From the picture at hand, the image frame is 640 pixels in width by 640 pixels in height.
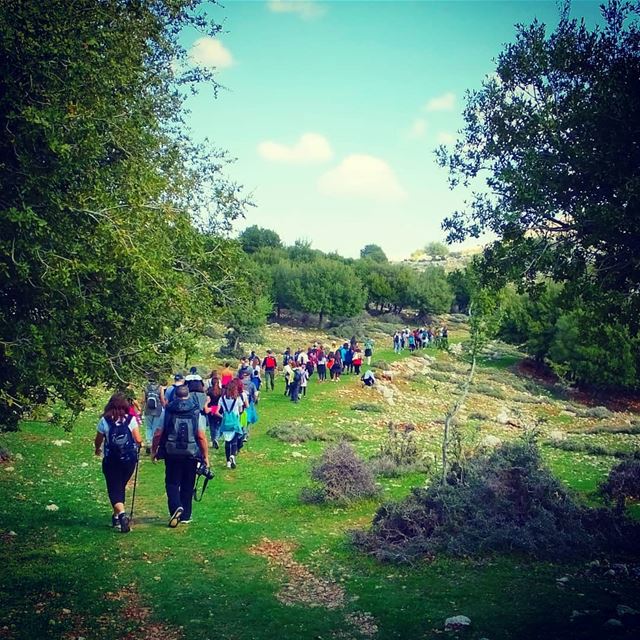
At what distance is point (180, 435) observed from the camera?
9469mm

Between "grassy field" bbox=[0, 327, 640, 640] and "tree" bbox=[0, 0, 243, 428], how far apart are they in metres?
1.25

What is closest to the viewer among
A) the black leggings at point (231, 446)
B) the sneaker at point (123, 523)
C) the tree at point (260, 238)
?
the sneaker at point (123, 523)

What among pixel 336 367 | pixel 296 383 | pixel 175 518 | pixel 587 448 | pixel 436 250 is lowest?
pixel 587 448

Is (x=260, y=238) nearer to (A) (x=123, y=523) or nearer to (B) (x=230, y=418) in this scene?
(B) (x=230, y=418)

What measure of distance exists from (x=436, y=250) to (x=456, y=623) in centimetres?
16644

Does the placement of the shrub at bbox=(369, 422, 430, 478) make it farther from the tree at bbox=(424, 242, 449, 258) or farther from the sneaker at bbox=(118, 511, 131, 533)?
the tree at bbox=(424, 242, 449, 258)

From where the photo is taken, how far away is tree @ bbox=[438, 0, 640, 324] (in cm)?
796

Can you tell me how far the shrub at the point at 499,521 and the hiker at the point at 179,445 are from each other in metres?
2.70

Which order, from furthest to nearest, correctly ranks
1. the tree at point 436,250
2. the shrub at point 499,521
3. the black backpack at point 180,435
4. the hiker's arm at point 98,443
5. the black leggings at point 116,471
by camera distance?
1. the tree at point 436,250
2. the black backpack at point 180,435
3. the black leggings at point 116,471
4. the hiker's arm at point 98,443
5. the shrub at point 499,521

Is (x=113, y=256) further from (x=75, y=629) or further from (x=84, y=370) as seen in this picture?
(x=75, y=629)

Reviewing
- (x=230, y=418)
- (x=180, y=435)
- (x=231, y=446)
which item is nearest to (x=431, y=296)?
(x=231, y=446)

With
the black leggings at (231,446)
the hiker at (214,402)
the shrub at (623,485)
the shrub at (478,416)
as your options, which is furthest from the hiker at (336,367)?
the shrub at (623,485)

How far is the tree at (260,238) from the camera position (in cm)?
8303

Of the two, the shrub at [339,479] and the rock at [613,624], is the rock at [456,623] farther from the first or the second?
the shrub at [339,479]
